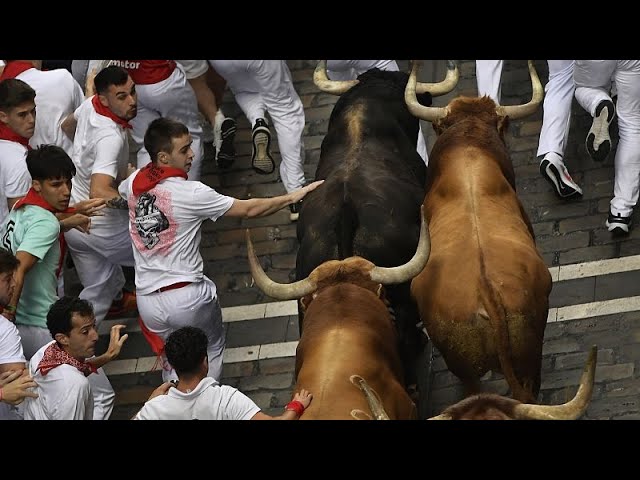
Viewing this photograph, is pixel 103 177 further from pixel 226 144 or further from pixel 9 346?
pixel 226 144

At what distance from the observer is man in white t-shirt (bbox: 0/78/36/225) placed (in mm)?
10422

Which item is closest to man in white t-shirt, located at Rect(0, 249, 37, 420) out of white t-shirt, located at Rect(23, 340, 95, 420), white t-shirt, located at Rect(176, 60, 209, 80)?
white t-shirt, located at Rect(23, 340, 95, 420)

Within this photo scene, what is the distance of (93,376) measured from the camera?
9.87 m

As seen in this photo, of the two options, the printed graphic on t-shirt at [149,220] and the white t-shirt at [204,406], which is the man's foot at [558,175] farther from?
the white t-shirt at [204,406]

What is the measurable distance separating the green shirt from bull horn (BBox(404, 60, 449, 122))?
2671 millimetres

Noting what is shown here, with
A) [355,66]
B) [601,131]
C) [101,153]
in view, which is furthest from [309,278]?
[355,66]

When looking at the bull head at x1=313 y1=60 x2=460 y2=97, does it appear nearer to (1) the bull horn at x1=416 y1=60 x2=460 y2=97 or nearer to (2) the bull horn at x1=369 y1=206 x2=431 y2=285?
(1) the bull horn at x1=416 y1=60 x2=460 y2=97

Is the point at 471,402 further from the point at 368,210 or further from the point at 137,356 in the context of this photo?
the point at 137,356

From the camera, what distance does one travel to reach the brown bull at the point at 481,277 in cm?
873

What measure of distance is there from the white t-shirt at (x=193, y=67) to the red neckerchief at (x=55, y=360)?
3.93m

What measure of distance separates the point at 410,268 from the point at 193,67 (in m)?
4.21

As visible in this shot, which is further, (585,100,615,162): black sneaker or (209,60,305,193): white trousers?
(209,60,305,193): white trousers

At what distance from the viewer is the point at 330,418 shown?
7969 millimetres

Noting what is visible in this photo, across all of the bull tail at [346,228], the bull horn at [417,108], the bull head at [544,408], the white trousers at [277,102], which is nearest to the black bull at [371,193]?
the bull tail at [346,228]
